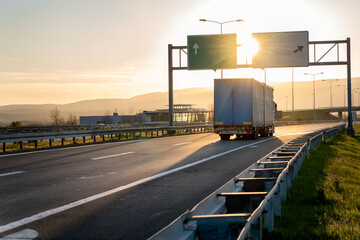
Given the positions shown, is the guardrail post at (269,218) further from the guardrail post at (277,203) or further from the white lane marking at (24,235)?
the white lane marking at (24,235)

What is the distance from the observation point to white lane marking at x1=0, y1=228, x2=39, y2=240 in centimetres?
493

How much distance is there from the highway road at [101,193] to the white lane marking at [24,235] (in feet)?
0.08

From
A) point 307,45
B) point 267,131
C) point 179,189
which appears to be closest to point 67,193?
point 179,189

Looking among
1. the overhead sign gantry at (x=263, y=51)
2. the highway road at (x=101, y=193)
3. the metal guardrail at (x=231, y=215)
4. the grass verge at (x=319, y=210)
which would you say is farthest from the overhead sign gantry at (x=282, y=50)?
the metal guardrail at (x=231, y=215)

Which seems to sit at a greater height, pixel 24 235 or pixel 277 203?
pixel 277 203

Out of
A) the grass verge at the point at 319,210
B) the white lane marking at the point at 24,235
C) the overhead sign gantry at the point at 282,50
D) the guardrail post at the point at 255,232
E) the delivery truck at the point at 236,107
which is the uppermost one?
the overhead sign gantry at the point at 282,50

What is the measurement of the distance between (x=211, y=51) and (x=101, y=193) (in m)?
27.0

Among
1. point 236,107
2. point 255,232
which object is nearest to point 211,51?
point 236,107

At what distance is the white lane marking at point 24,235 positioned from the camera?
4.93 metres

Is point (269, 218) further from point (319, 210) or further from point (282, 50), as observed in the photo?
point (282, 50)

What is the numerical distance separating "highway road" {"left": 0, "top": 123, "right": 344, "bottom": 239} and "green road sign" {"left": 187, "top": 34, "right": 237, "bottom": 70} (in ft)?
67.3

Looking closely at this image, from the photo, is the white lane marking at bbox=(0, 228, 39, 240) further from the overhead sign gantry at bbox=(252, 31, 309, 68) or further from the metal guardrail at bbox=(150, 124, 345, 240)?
the overhead sign gantry at bbox=(252, 31, 309, 68)

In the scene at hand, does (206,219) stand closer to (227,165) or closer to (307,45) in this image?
(227,165)

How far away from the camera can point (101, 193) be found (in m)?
7.82
